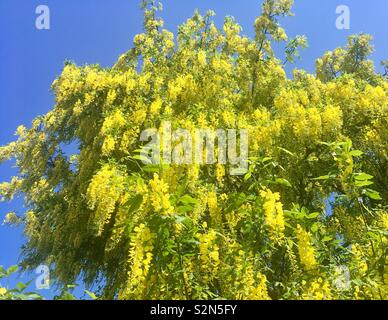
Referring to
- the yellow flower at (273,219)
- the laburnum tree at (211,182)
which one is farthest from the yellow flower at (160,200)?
the yellow flower at (273,219)

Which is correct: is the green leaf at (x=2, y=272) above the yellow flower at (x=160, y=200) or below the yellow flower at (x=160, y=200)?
below

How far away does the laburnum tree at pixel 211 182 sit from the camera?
3.74 metres

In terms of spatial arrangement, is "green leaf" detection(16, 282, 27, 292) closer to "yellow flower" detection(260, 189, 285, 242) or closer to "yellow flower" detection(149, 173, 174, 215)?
"yellow flower" detection(149, 173, 174, 215)

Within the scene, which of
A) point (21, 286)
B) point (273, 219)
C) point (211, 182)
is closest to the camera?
point (21, 286)

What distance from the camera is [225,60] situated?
30.9 feet

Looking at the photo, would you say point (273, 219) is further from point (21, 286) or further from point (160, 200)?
point (21, 286)

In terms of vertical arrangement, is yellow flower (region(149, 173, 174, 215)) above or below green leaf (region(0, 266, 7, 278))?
above

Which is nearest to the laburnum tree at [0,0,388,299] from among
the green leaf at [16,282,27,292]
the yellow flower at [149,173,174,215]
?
the yellow flower at [149,173,174,215]

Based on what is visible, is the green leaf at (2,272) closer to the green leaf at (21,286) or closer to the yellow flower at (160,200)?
the green leaf at (21,286)

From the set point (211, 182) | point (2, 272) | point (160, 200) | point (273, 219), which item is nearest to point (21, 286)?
point (2, 272)

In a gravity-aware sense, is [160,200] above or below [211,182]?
below

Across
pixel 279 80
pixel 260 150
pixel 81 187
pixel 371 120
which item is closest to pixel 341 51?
pixel 279 80

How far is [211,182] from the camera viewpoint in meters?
6.14

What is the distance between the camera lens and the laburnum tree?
374 cm
